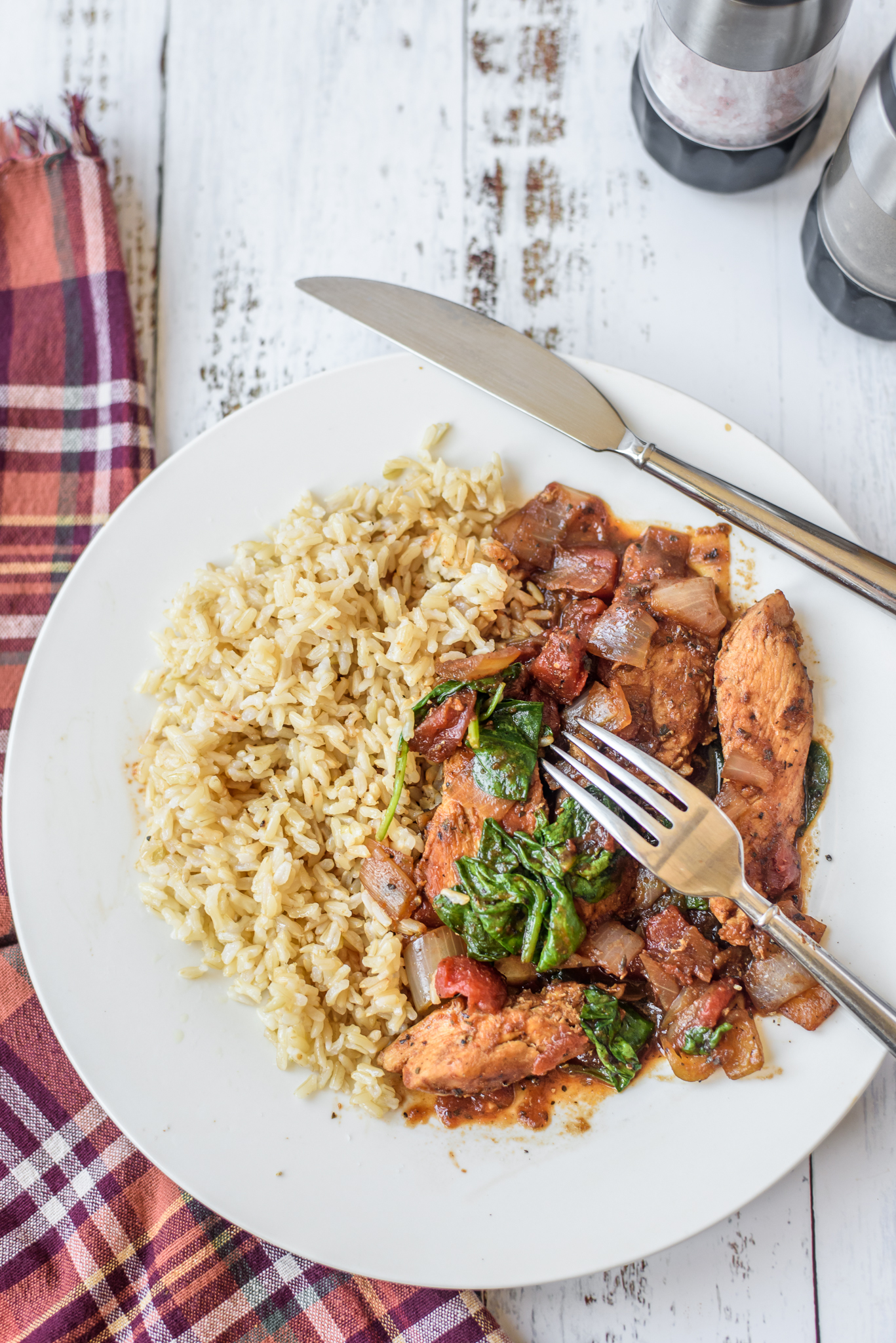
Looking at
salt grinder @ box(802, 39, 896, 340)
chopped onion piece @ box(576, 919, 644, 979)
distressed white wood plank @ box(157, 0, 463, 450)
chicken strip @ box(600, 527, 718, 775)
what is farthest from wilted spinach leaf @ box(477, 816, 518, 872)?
salt grinder @ box(802, 39, 896, 340)

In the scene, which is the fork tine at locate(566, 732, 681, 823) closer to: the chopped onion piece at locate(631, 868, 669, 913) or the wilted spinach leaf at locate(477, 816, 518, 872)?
the chopped onion piece at locate(631, 868, 669, 913)

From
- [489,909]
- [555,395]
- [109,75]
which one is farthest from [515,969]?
[109,75]

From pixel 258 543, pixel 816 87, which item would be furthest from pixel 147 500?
pixel 816 87

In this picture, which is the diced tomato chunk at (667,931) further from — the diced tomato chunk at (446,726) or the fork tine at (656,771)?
the diced tomato chunk at (446,726)

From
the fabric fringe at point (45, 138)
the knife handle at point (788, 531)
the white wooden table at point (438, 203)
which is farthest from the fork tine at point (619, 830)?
the fabric fringe at point (45, 138)

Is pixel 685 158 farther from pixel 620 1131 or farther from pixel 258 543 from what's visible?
pixel 620 1131

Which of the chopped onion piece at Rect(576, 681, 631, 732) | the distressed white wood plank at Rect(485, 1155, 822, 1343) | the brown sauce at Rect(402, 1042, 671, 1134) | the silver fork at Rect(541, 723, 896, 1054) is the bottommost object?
the distressed white wood plank at Rect(485, 1155, 822, 1343)

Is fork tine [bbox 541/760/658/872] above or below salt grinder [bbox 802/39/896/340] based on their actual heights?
below

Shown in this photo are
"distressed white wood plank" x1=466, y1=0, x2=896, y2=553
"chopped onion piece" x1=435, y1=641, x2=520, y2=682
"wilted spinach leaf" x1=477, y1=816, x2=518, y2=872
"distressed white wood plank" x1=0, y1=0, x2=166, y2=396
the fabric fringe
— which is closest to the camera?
"wilted spinach leaf" x1=477, y1=816, x2=518, y2=872
